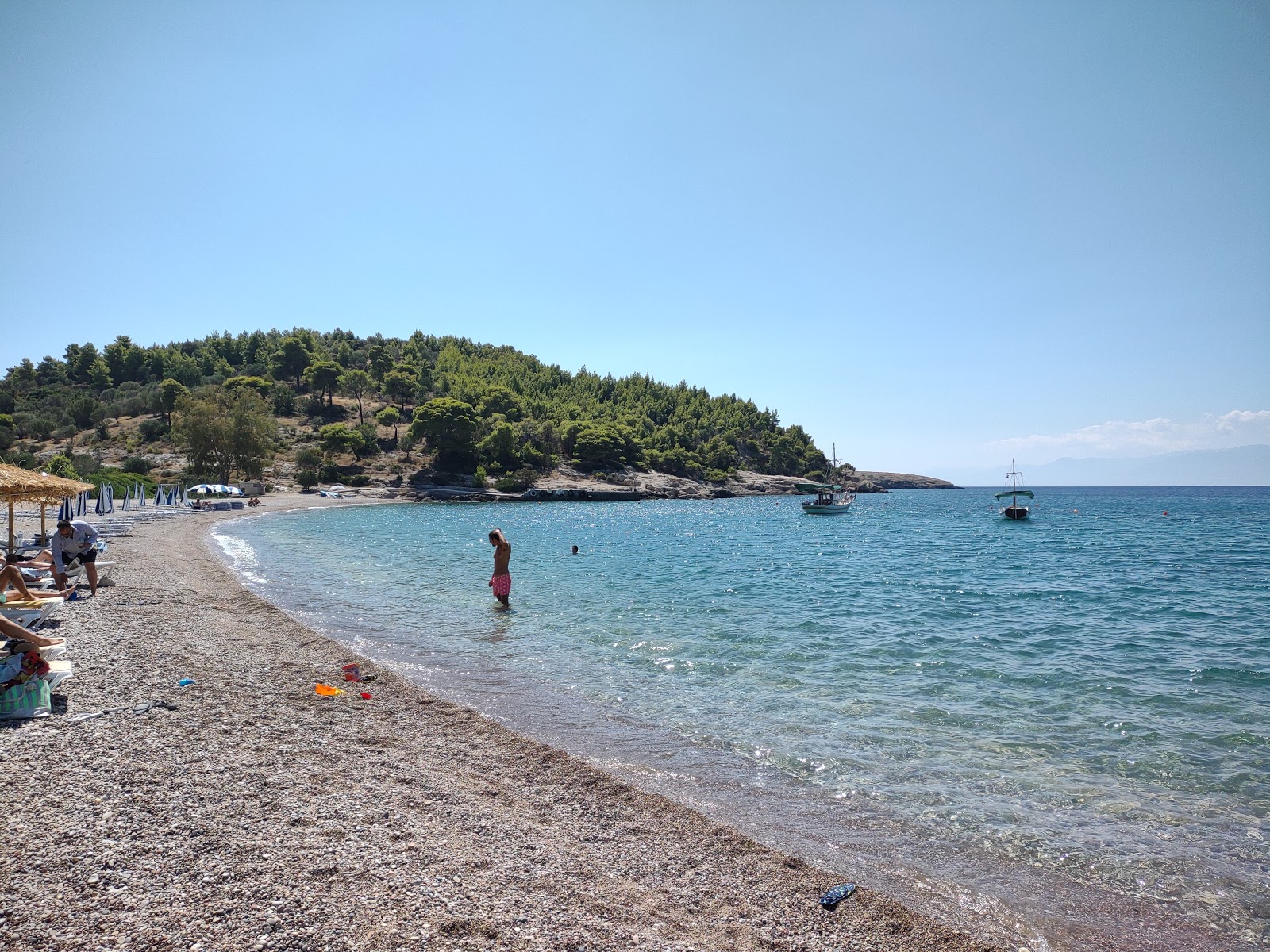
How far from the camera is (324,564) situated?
93.9 ft

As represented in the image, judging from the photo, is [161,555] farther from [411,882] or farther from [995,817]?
[995,817]

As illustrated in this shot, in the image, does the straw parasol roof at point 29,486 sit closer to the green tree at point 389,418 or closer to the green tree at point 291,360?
the green tree at point 389,418

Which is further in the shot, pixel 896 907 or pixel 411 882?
pixel 896 907

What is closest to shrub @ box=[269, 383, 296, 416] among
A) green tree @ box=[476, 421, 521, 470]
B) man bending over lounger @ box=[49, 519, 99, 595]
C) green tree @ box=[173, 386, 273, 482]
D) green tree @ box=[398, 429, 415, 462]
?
green tree @ box=[398, 429, 415, 462]

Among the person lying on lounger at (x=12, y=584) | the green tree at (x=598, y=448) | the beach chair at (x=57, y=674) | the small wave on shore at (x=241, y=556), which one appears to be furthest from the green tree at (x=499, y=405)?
the beach chair at (x=57, y=674)

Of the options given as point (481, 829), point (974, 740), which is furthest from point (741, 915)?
point (974, 740)

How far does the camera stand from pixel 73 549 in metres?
16.2

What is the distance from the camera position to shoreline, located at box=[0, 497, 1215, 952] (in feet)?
14.9

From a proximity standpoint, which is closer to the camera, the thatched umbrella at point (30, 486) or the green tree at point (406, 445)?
the thatched umbrella at point (30, 486)

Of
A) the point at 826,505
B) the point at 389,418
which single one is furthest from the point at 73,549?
the point at 389,418

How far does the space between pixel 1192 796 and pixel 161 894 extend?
10436 millimetres

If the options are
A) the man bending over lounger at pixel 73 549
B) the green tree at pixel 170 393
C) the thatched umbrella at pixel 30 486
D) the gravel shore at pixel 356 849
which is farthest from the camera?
the green tree at pixel 170 393

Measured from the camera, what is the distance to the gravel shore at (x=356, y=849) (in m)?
4.50

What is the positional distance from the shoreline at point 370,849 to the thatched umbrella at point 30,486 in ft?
33.4
